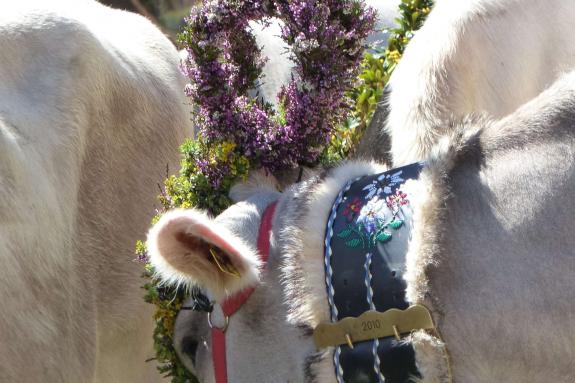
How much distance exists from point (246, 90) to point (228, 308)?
91cm

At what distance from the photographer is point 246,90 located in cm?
302

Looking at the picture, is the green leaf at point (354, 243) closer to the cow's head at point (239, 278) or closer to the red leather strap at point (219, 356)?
the cow's head at point (239, 278)

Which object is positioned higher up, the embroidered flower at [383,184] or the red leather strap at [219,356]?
the embroidered flower at [383,184]

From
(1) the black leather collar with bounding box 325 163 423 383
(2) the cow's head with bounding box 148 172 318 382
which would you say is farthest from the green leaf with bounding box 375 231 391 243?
(2) the cow's head with bounding box 148 172 318 382

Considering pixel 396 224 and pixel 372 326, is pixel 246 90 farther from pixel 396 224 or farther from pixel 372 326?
pixel 372 326

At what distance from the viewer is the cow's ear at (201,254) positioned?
2188mm

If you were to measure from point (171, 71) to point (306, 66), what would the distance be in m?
1.03

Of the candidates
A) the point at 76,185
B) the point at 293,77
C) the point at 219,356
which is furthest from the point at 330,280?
the point at 76,185

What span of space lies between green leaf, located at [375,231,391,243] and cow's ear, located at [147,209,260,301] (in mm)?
310

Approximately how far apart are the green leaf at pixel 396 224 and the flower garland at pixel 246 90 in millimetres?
726

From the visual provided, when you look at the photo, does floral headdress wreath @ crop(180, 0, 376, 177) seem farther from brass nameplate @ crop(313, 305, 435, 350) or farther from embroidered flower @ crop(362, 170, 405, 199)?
brass nameplate @ crop(313, 305, 435, 350)

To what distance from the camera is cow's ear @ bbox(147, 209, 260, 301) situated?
2188mm

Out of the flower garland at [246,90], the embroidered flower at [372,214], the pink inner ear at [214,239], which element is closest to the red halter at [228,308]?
the pink inner ear at [214,239]

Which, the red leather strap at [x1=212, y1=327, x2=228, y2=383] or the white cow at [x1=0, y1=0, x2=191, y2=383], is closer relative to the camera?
the red leather strap at [x1=212, y1=327, x2=228, y2=383]
